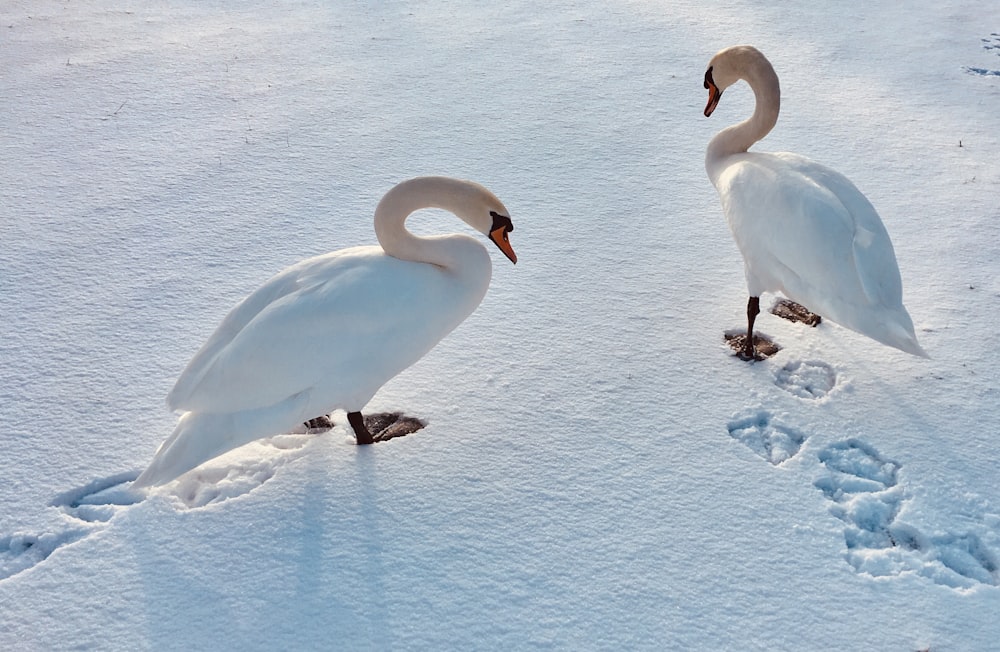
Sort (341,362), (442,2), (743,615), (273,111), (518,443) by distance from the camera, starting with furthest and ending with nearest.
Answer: (442,2)
(273,111)
(518,443)
(341,362)
(743,615)

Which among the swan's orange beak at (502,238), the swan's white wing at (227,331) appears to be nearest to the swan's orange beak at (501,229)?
the swan's orange beak at (502,238)

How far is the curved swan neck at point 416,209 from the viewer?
2.94m

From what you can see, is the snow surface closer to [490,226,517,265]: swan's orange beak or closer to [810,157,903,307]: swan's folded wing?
[810,157,903,307]: swan's folded wing

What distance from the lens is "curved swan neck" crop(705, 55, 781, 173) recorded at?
3801 mm

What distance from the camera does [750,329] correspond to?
11.1 ft

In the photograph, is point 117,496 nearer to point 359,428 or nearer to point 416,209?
point 359,428

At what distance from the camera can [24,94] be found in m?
5.46

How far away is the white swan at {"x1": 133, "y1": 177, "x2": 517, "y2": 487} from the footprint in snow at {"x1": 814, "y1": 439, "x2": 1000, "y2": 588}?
117cm

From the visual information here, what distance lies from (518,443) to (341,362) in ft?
1.91

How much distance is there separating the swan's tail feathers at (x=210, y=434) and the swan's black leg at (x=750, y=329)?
151 cm

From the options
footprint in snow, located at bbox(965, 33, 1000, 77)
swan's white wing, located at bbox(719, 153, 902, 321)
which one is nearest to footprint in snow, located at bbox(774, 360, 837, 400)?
swan's white wing, located at bbox(719, 153, 902, 321)

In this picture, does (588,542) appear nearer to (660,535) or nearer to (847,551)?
(660,535)

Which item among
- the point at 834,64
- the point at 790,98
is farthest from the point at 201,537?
the point at 834,64

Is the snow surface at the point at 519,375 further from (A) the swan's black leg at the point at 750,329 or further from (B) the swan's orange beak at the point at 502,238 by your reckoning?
(B) the swan's orange beak at the point at 502,238
